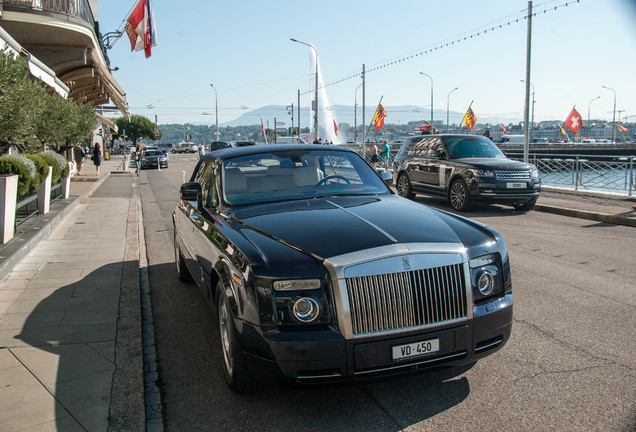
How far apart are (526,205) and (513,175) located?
1.17 meters

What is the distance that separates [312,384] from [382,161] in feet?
82.4

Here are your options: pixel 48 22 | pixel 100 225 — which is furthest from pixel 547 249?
pixel 48 22

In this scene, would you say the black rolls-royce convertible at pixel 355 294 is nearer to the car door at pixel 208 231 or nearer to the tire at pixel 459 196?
the car door at pixel 208 231

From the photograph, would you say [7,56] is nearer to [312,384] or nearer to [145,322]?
[145,322]

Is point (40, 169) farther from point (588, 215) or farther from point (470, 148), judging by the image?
point (588, 215)

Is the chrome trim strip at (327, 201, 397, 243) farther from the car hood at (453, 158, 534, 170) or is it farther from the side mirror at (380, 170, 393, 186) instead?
the car hood at (453, 158, 534, 170)

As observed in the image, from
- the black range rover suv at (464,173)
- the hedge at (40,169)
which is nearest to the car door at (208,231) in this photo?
the hedge at (40,169)

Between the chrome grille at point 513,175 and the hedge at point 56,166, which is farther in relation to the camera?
the hedge at point 56,166

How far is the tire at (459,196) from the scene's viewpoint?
13.2 m

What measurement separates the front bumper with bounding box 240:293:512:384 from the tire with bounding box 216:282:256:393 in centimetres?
19

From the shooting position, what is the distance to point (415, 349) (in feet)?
10.5

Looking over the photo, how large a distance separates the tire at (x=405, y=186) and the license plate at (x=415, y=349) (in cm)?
1268

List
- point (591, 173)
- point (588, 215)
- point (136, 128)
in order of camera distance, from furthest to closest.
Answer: point (136, 128), point (591, 173), point (588, 215)

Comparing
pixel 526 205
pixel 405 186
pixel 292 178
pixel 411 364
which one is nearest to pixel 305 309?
pixel 411 364
